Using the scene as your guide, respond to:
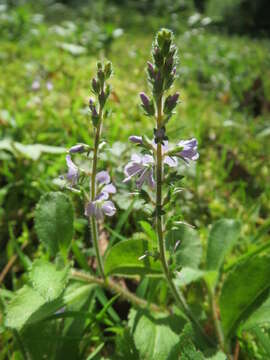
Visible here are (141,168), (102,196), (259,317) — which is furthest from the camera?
(259,317)

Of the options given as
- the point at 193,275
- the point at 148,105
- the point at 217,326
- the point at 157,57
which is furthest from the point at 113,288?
the point at 157,57

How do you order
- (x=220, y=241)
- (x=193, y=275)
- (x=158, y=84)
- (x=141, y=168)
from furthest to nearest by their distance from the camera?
1. (x=220, y=241)
2. (x=193, y=275)
3. (x=141, y=168)
4. (x=158, y=84)

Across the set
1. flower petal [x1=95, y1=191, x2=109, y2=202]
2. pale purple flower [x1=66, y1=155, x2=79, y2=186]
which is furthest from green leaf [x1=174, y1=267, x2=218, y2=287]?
pale purple flower [x1=66, y1=155, x2=79, y2=186]

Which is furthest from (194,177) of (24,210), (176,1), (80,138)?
(176,1)

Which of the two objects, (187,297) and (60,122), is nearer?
(187,297)

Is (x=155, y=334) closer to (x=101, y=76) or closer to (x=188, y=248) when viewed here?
(x=188, y=248)

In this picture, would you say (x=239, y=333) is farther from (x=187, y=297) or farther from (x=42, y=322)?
(x=42, y=322)

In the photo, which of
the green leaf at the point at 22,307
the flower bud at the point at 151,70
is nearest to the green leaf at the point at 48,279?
the green leaf at the point at 22,307

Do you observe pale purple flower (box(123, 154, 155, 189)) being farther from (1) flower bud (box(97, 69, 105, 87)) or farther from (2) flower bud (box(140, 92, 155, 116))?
(1) flower bud (box(97, 69, 105, 87))
